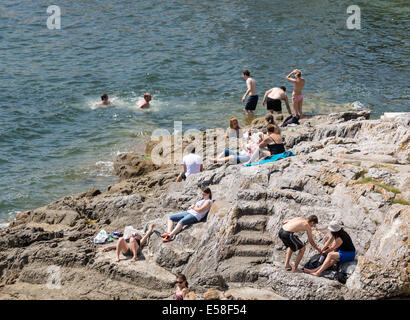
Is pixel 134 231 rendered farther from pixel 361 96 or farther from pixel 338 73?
pixel 338 73

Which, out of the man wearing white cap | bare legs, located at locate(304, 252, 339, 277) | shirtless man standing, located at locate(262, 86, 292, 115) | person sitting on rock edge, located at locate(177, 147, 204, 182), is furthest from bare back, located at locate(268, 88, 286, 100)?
bare legs, located at locate(304, 252, 339, 277)

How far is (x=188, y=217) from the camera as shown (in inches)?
517

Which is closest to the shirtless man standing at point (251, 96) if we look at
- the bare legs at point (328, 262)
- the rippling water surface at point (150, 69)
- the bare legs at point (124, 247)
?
the rippling water surface at point (150, 69)

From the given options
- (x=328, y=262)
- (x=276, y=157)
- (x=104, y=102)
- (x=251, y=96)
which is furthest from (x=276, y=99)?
(x=328, y=262)

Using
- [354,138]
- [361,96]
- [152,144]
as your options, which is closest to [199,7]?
[361,96]

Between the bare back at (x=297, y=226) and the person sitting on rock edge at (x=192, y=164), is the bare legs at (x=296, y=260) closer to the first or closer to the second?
the bare back at (x=297, y=226)

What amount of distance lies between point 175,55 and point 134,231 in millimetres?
18358

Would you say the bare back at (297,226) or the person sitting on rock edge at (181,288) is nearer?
the person sitting on rock edge at (181,288)

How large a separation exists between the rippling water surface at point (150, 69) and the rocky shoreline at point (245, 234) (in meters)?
4.43

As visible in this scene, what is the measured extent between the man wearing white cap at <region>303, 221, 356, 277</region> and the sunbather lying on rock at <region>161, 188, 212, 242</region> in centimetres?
278

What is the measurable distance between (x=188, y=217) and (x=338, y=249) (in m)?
3.36

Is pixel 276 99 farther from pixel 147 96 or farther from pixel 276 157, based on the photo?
pixel 276 157

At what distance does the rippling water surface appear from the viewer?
21781mm

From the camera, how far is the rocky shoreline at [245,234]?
11.1 m
